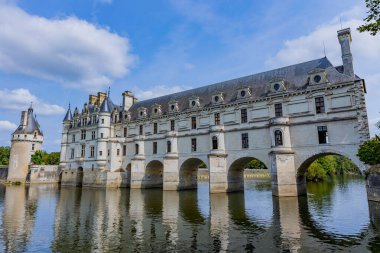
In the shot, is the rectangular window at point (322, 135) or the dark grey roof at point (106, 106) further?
the dark grey roof at point (106, 106)

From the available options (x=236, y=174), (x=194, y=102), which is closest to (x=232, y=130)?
(x=236, y=174)

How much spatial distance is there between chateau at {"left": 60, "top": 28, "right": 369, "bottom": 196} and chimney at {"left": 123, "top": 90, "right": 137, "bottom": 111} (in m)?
0.18

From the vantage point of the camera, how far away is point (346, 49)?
87.5 feet

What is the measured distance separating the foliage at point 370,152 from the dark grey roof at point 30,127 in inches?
2371

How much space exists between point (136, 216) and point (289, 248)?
10446 millimetres

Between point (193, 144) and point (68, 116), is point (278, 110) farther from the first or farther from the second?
point (68, 116)

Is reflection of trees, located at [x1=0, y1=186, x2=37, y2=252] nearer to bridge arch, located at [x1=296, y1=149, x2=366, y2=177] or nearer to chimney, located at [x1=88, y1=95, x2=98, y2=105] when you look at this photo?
bridge arch, located at [x1=296, y1=149, x2=366, y2=177]

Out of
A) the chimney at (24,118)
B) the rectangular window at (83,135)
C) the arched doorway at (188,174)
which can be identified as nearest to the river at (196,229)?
the arched doorway at (188,174)

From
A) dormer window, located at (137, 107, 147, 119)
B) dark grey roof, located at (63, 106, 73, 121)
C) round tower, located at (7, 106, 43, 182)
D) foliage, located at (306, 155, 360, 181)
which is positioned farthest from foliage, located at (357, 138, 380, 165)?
round tower, located at (7, 106, 43, 182)

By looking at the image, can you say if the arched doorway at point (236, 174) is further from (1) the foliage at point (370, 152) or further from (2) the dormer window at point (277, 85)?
(1) the foliage at point (370, 152)

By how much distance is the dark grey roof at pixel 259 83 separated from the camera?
2822 centimetres

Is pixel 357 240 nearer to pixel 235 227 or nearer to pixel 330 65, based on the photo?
pixel 235 227

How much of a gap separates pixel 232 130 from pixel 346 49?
1414cm

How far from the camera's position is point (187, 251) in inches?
405
